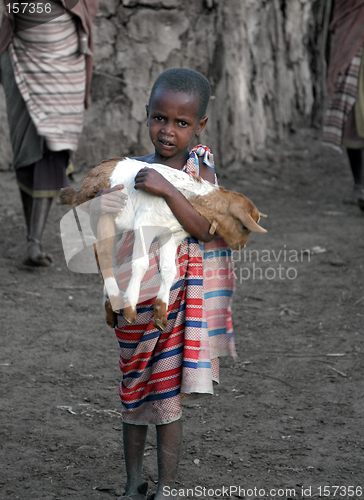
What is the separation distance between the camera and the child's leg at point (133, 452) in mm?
1904

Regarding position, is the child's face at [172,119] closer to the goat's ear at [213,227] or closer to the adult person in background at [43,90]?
the goat's ear at [213,227]

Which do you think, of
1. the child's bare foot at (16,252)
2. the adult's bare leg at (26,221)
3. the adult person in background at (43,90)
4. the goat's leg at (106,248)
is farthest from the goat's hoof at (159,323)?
the child's bare foot at (16,252)

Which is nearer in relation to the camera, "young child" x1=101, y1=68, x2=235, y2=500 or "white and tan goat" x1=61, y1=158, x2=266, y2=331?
"white and tan goat" x1=61, y1=158, x2=266, y2=331

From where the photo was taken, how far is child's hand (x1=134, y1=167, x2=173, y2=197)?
1.66 m

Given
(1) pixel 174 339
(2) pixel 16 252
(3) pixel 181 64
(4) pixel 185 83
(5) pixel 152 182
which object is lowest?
(2) pixel 16 252

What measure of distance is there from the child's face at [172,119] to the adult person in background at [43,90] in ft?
7.28

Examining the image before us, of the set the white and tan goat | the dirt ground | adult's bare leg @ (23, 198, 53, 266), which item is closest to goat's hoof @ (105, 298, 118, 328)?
the white and tan goat

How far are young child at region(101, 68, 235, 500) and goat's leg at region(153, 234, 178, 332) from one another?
2.5 inches

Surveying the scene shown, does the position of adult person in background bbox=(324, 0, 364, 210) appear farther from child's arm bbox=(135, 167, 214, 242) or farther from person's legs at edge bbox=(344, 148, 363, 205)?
child's arm bbox=(135, 167, 214, 242)

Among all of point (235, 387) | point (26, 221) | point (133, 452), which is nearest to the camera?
point (133, 452)

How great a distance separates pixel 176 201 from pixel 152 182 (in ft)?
0.28

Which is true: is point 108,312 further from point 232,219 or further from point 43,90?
point 43,90

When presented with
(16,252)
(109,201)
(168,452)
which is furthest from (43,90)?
(168,452)

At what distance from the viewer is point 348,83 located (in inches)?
208
